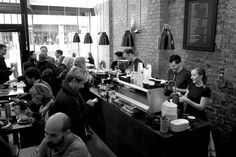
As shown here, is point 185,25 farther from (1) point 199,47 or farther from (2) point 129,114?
(2) point 129,114

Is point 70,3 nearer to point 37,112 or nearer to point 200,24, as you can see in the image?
point 200,24

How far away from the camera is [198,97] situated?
11.0 ft

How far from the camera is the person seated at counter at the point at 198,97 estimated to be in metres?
3.27

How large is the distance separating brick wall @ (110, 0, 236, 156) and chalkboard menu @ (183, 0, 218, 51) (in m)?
0.11

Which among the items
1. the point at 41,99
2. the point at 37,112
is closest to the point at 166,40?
the point at 41,99

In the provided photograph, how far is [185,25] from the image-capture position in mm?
4695

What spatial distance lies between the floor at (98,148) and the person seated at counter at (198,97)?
5.70ft

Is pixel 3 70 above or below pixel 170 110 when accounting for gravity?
above

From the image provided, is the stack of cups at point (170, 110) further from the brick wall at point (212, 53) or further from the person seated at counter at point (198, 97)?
the brick wall at point (212, 53)

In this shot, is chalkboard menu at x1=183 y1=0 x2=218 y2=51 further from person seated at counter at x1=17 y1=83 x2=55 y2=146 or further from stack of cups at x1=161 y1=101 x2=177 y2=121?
person seated at counter at x1=17 y1=83 x2=55 y2=146

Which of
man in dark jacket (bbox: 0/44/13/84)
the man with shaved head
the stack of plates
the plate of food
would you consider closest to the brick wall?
the stack of plates

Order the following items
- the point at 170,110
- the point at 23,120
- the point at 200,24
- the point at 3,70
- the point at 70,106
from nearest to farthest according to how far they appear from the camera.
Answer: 1. the point at 70,106
2. the point at 170,110
3. the point at 23,120
4. the point at 200,24
5. the point at 3,70

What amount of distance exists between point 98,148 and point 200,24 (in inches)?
129

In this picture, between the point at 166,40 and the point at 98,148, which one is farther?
the point at 98,148
